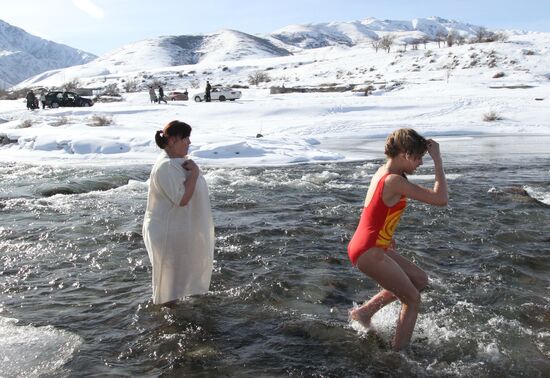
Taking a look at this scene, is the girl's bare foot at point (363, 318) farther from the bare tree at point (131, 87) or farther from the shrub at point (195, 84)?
the bare tree at point (131, 87)

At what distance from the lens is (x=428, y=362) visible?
4250 mm

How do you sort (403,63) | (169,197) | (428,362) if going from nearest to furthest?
(428,362) < (169,197) < (403,63)

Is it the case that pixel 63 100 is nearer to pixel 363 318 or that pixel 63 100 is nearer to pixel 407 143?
pixel 363 318

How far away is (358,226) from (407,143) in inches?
37.8

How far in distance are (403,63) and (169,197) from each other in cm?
5845

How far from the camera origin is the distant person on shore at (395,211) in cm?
399

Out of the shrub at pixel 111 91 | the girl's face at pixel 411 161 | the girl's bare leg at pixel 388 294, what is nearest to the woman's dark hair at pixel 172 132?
the girl's face at pixel 411 161

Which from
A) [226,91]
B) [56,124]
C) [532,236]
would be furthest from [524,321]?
[226,91]

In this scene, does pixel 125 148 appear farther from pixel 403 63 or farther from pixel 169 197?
pixel 403 63

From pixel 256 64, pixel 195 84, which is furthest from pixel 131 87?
pixel 256 64

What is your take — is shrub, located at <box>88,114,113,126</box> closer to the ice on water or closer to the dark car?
the dark car

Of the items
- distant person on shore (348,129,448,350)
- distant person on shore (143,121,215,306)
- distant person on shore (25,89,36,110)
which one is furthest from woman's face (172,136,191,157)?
distant person on shore (25,89,36,110)

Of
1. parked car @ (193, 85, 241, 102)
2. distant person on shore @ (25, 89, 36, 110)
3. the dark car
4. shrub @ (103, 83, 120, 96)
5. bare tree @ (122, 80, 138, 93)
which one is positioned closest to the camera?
distant person on shore @ (25, 89, 36, 110)

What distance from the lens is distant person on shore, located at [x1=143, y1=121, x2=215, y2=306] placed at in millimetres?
A: 4734
